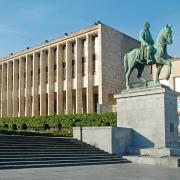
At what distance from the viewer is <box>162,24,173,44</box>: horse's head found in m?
25.2

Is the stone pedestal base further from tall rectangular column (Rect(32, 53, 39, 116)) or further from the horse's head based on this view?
tall rectangular column (Rect(32, 53, 39, 116))

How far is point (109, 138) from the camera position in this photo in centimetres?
2452

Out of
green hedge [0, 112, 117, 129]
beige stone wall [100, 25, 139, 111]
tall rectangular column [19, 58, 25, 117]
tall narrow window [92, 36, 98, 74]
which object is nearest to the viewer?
green hedge [0, 112, 117, 129]

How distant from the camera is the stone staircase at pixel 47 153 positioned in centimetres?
1894

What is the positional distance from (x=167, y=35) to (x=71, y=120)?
24.1 metres

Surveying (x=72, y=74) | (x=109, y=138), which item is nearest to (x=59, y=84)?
(x=72, y=74)

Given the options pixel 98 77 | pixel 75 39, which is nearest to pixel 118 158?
pixel 98 77

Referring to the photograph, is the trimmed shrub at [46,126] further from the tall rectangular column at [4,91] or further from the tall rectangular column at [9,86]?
the tall rectangular column at [4,91]

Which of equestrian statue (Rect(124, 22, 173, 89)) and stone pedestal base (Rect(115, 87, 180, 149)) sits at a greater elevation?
equestrian statue (Rect(124, 22, 173, 89))

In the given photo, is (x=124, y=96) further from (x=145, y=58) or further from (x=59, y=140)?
(x=59, y=140)

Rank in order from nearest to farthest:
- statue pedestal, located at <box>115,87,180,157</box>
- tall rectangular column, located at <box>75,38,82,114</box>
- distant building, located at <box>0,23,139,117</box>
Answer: statue pedestal, located at <box>115,87,180,157</box> < distant building, located at <box>0,23,139,117</box> < tall rectangular column, located at <box>75,38,82,114</box>

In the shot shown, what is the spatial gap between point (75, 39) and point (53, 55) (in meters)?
6.07

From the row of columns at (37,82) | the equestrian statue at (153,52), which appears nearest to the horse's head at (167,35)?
the equestrian statue at (153,52)

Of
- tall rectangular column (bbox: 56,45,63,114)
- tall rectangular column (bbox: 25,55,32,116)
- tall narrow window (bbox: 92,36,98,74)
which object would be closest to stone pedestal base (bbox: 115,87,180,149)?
tall narrow window (bbox: 92,36,98,74)
